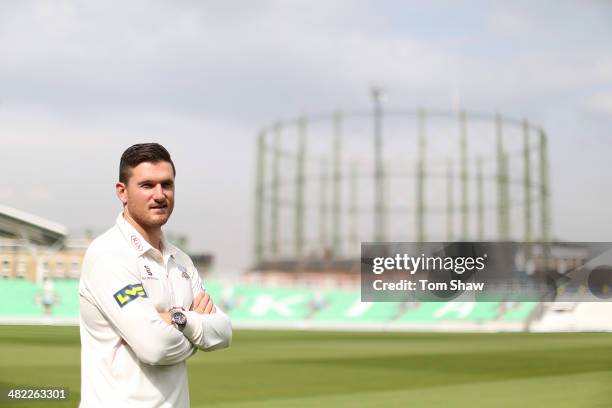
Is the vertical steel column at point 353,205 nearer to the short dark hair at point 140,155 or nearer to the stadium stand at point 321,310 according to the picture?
the stadium stand at point 321,310

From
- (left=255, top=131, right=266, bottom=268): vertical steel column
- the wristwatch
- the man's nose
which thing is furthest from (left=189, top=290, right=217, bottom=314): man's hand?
(left=255, top=131, right=266, bottom=268): vertical steel column

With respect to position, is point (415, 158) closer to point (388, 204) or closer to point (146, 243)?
point (388, 204)

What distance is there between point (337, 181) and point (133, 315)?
152ft

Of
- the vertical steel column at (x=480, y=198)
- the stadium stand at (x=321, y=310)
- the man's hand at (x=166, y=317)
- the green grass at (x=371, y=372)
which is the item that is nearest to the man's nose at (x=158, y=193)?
the man's hand at (x=166, y=317)

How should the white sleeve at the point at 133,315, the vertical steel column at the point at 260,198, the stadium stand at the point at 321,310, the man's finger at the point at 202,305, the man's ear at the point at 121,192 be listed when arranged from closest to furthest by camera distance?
the white sleeve at the point at 133,315 → the man's ear at the point at 121,192 → the man's finger at the point at 202,305 → the stadium stand at the point at 321,310 → the vertical steel column at the point at 260,198

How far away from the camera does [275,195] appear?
160 feet

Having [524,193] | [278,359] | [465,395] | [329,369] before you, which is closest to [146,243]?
[465,395]

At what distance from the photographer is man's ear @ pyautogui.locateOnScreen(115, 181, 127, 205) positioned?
279 cm

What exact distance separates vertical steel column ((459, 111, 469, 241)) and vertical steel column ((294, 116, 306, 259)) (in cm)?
876

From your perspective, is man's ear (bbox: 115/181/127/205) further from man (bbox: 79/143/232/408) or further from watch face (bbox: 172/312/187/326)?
watch face (bbox: 172/312/187/326)

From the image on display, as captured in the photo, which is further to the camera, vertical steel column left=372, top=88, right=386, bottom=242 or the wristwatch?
vertical steel column left=372, top=88, right=386, bottom=242

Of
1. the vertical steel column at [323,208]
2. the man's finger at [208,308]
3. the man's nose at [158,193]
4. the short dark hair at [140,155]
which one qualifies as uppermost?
the vertical steel column at [323,208]

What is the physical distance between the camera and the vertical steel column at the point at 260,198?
45.7 metres

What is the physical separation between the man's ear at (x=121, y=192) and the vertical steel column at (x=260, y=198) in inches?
1629
